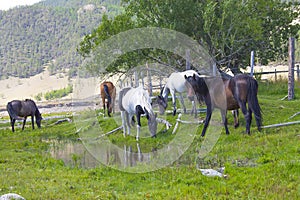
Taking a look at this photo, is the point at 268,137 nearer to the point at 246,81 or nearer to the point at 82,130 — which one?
the point at 246,81

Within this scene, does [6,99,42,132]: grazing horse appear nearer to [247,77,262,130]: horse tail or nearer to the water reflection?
the water reflection

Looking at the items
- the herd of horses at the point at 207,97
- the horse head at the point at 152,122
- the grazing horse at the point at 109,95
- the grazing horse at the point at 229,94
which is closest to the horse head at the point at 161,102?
the herd of horses at the point at 207,97

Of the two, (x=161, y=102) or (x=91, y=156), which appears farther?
(x=161, y=102)

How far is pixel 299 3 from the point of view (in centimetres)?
2409

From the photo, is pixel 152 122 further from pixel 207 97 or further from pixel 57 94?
pixel 57 94

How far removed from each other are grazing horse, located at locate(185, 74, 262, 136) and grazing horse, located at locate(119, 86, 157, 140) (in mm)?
1463

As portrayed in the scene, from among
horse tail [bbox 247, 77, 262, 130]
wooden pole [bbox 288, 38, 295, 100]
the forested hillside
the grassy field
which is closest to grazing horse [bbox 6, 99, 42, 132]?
the grassy field

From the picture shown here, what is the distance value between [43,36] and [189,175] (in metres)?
121

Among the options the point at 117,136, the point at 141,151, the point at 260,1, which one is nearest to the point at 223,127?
the point at 141,151

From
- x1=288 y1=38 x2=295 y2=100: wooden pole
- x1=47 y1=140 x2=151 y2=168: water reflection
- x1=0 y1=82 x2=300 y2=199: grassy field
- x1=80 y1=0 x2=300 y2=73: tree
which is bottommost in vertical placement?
x1=47 y1=140 x2=151 y2=168: water reflection

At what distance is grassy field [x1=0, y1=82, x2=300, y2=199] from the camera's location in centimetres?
646

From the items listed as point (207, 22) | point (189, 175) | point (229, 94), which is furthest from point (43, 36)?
point (189, 175)

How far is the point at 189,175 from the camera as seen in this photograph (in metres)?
7.53

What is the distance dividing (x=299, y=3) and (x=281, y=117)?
13.9 m
